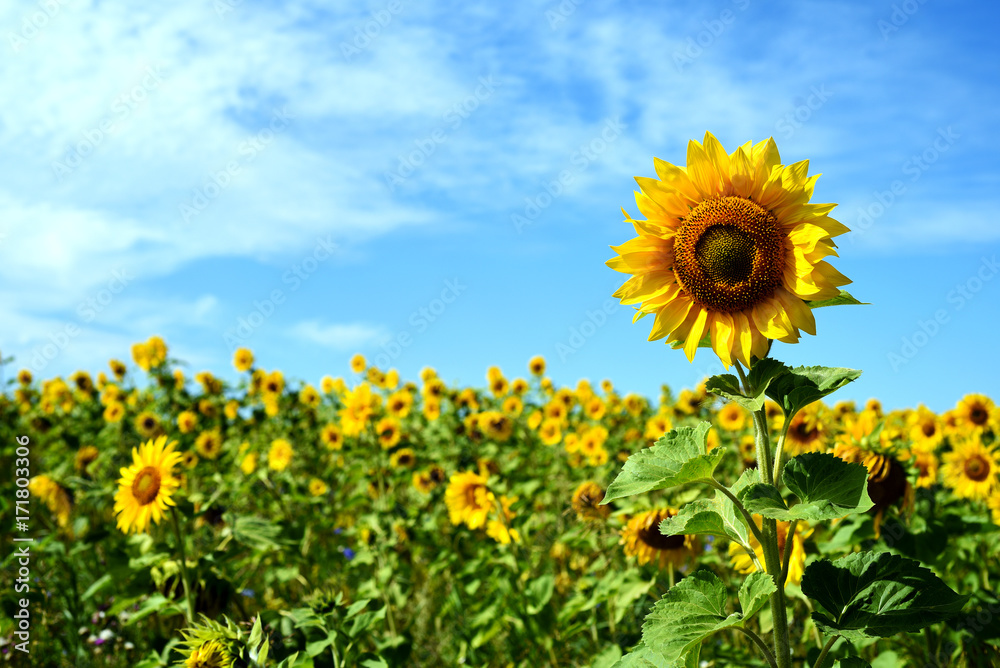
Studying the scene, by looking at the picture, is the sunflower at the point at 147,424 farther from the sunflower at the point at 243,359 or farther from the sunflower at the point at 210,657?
the sunflower at the point at 210,657

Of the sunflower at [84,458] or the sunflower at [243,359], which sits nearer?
the sunflower at [84,458]

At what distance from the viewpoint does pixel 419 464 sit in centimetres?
653

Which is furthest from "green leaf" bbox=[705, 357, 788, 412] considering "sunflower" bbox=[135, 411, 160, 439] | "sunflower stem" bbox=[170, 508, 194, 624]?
"sunflower" bbox=[135, 411, 160, 439]

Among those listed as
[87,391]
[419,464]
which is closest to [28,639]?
[419,464]

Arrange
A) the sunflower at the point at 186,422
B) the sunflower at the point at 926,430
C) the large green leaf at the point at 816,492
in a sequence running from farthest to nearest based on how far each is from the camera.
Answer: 1. the sunflower at the point at 186,422
2. the sunflower at the point at 926,430
3. the large green leaf at the point at 816,492

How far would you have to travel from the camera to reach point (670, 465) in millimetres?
1732

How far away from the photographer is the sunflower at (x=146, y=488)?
122 inches

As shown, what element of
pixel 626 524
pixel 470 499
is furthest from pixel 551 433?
pixel 626 524

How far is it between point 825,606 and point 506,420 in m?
5.17

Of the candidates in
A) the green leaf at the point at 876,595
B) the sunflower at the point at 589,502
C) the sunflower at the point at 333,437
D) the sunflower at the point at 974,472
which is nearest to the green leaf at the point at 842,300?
the green leaf at the point at 876,595

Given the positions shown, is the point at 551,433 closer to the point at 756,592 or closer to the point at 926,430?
the point at 926,430

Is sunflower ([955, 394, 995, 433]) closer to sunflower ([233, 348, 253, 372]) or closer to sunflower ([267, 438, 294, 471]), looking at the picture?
sunflower ([267, 438, 294, 471])

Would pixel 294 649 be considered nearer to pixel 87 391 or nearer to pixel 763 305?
pixel 763 305

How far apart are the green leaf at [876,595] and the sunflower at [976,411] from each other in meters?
5.53
